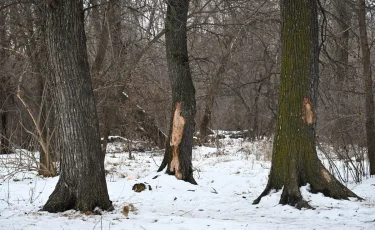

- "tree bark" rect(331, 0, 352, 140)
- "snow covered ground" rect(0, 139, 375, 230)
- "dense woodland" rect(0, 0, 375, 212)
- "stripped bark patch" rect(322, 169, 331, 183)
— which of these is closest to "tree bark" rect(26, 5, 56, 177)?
"dense woodland" rect(0, 0, 375, 212)

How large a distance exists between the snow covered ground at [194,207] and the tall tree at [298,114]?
21 centimetres

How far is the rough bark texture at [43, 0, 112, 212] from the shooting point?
517 cm

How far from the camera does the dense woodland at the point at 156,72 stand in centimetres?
527

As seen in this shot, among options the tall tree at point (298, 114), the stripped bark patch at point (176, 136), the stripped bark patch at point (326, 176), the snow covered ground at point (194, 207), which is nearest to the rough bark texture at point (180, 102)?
the stripped bark patch at point (176, 136)

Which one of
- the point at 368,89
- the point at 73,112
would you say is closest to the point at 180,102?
the point at 73,112

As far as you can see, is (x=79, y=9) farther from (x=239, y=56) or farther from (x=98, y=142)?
(x=239, y=56)

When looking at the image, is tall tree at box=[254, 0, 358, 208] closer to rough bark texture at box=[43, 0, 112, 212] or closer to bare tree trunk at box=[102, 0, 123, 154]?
rough bark texture at box=[43, 0, 112, 212]

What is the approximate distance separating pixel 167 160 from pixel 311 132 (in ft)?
10.6

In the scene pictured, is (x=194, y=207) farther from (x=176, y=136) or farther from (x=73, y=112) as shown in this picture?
(x=73, y=112)

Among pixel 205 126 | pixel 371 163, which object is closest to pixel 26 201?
pixel 371 163

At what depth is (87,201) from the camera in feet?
17.4

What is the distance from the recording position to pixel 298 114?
612 cm

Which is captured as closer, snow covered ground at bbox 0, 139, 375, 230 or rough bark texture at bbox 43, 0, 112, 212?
snow covered ground at bbox 0, 139, 375, 230

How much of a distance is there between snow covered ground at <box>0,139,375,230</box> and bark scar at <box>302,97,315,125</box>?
104 cm
